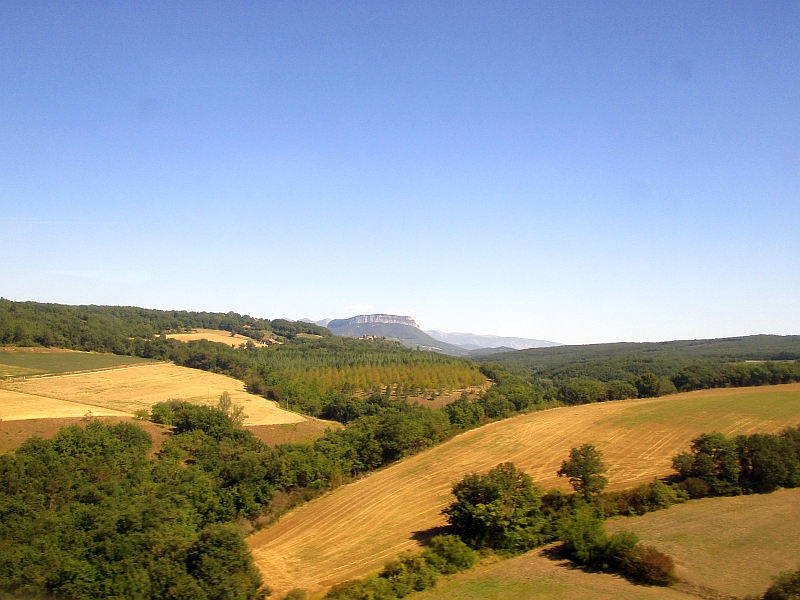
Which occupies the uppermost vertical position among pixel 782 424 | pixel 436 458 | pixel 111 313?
pixel 111 313

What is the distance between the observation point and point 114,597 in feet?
54.2

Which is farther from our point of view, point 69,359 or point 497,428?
point 69,359

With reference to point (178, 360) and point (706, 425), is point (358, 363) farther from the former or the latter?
point (706, 425)

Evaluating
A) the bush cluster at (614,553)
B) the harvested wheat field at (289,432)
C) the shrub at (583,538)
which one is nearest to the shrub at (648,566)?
the bush cluster at (614,553)

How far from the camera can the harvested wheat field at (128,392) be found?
53.0 metres

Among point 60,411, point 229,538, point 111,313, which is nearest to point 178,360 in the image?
point 60,411

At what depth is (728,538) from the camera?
21.6 metres

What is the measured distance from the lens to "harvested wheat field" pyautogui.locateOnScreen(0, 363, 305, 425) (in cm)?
5297

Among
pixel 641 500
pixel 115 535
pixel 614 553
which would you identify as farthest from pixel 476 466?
pixel 115 535

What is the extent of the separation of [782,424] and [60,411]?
6375 centimetres

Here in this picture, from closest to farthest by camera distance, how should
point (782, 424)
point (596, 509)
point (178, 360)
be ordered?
point (596, 509), point (782, 424), point (178, 360)

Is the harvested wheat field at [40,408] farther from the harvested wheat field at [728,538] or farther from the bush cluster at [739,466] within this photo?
the bush cluster at [739,466]

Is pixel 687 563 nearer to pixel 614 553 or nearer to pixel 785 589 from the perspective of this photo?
pixel 614 553

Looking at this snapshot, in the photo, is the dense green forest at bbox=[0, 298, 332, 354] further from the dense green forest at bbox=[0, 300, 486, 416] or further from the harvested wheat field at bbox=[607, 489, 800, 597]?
the harvested wheat field at bbox=[607, 489, 800, 597]
